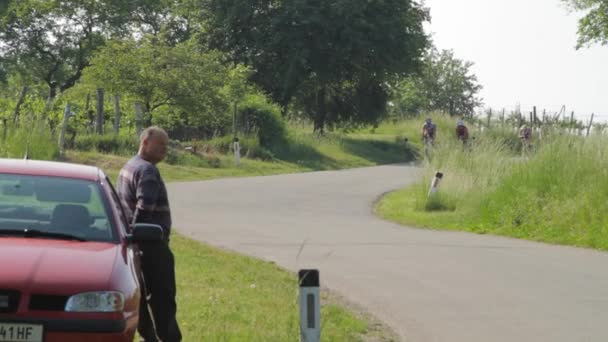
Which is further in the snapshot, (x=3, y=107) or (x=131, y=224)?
(x=3, y=107)

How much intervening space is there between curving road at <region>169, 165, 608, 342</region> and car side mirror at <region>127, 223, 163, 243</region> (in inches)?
107

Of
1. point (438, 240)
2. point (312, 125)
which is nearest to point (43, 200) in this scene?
point (438, 240)

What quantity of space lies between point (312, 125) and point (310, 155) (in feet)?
51.5

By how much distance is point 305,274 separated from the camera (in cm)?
797

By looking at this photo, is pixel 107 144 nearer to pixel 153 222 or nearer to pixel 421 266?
pixel 421 266

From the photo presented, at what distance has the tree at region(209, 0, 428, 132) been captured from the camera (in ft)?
180

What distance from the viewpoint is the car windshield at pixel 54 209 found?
8.38 m

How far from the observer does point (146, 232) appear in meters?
8.46

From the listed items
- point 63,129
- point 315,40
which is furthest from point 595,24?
point 63,129

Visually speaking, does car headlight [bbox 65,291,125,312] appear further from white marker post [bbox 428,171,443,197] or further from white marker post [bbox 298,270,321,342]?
→ white marker post [bbox 428,171,443,197]

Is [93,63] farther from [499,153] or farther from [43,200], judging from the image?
[43,200]

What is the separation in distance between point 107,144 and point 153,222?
84.6ft

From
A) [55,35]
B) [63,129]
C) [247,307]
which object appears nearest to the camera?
[247,307]

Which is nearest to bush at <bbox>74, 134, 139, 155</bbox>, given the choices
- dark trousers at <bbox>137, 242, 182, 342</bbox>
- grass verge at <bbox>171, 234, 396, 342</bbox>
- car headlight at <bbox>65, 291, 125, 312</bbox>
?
grass verge at <bbox>171, 234, 396, 342</bbox>
